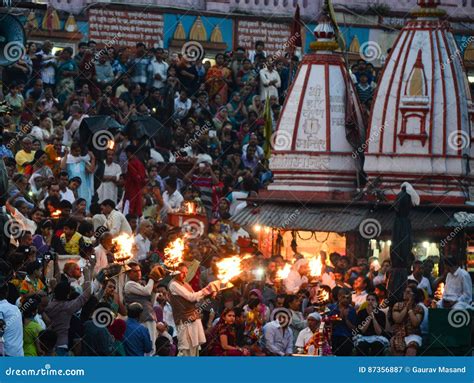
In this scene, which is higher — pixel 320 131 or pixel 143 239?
pixel 320 131

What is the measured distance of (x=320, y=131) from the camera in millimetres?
41188

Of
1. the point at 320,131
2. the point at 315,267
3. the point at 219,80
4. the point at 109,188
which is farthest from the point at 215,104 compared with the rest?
the point at 315,267

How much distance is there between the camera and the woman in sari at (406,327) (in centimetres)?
3086

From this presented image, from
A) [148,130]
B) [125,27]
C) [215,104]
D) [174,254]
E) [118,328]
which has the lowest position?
[118,328]

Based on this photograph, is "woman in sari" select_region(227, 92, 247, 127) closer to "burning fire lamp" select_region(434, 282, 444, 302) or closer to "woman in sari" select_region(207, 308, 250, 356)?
"burning fire lamp" select_region(434, 282, 444, 302)

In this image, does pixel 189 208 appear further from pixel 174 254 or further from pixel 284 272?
pixel 174 254

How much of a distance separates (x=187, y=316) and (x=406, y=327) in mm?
3163

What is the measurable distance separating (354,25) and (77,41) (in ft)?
27.3

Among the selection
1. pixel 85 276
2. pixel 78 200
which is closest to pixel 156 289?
pixel 85 276

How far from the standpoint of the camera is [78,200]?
Answer: 1351 inches

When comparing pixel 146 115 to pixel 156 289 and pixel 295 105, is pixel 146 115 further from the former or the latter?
pixel 156 289

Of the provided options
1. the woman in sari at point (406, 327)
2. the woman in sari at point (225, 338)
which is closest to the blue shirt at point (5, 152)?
the woman in sari at point (225, 338)

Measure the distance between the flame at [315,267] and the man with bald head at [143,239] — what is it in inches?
104

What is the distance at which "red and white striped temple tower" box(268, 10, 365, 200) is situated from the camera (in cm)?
4112
